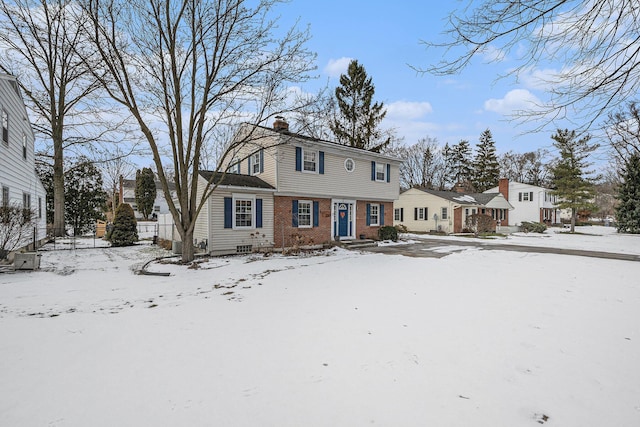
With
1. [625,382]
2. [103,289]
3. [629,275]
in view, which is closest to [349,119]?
[629,275]

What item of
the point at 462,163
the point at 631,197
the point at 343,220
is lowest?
the point at 343,220

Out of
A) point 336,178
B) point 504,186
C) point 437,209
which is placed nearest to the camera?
point 336,178

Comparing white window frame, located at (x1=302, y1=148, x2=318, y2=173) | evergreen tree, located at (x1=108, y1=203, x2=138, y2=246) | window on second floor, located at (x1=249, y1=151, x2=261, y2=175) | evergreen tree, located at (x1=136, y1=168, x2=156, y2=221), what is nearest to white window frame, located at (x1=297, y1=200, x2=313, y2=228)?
white window frame, located at (x1=302, y1=148, x2=318, y2=173)

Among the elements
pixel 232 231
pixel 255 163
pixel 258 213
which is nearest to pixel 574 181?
pixel 255 163

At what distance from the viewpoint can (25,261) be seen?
838 cm

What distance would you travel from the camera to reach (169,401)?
2.72 m

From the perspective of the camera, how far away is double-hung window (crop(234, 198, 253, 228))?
12984 mm

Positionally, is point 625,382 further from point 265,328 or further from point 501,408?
point 265,328

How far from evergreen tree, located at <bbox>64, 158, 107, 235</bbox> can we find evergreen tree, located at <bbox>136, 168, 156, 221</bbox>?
73.6ft

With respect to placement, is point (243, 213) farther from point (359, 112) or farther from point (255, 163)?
point (359, 112)

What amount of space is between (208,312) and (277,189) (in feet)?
29.3

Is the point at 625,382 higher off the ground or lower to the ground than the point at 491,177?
lower

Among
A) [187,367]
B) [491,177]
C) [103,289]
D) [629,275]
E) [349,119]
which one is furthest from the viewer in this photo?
[491,177]

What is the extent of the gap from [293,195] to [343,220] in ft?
12.0
